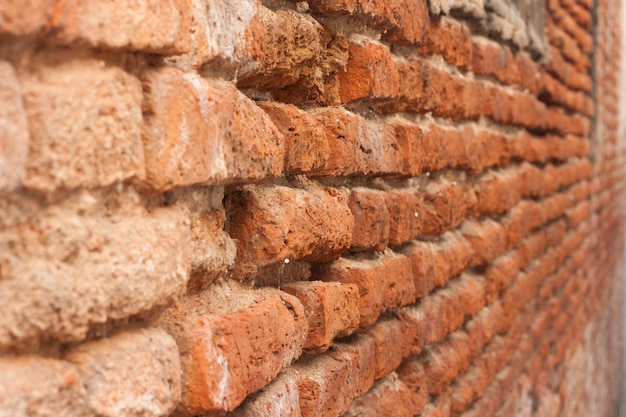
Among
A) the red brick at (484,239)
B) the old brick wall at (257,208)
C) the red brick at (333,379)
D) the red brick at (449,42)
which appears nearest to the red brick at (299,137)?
the old brick wall at (257,208)

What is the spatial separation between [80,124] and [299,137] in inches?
19.6

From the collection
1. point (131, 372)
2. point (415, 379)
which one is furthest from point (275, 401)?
point (415, 379)

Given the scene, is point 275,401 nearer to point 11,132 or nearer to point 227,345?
point 227,345

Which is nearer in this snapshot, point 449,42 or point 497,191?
point 449,42

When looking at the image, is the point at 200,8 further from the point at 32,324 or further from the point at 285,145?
the point at 32,324

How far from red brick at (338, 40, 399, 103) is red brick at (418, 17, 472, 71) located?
277 millimetres

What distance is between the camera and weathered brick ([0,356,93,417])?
0.65 metres

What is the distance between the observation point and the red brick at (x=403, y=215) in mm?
1546

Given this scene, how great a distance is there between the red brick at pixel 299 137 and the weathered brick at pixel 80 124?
1.19 feet

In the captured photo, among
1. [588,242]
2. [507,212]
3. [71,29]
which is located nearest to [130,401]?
[71,29]

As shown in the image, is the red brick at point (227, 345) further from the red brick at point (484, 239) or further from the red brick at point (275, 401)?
the red brick at point (484, 239)

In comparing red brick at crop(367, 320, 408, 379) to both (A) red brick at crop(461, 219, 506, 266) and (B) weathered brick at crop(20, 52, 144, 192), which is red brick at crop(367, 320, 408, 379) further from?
(B) weathered brick at crop(20, 52, 144, 192)

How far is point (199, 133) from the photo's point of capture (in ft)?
2.89

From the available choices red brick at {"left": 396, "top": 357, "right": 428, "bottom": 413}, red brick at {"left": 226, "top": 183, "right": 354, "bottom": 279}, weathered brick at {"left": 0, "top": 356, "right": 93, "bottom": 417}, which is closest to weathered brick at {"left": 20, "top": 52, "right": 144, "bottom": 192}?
weathered brick at {"left": 0, "top": 356, "right": 93, "bottom": 417}
